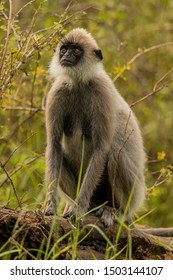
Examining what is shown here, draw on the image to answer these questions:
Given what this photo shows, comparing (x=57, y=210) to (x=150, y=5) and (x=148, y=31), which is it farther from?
(x=150, y=5)

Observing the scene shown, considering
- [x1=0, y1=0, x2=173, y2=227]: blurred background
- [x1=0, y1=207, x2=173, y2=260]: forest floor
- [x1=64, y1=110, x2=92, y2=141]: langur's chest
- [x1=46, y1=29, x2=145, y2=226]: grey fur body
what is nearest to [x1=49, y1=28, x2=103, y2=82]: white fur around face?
[x1=46, y1=29, x2=145, y2=226]: grey fur body

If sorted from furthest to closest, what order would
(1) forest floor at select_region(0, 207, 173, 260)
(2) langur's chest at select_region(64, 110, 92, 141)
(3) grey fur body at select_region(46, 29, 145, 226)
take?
(2) langur's chest at select_region(64, 110, 92, 141), (3) grey fur body at select_region(46, 29, 145, 226), (1) forest floor at select_region(0, 207, 173, 260)

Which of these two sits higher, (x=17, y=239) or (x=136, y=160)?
(x=136, y=160)

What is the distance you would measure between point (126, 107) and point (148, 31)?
16.9 ft

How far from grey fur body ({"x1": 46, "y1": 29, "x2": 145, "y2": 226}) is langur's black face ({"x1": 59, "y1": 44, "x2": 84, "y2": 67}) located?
5cm

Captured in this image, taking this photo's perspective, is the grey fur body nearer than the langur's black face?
Yes

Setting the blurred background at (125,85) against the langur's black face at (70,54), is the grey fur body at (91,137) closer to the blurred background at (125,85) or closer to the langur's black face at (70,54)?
the langur's black face at (70,54)

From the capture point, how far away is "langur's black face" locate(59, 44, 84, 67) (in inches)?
259

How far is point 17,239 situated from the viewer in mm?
5359

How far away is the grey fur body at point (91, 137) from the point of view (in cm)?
642

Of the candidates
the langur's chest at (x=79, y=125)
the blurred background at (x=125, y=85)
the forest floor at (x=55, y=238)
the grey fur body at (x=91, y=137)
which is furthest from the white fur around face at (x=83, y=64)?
the forest floor at (x=55, y=238)

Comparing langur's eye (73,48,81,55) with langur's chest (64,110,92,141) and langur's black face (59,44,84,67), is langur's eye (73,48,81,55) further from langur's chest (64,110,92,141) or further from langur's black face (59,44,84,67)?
langur's chest (64,110,92,141)
